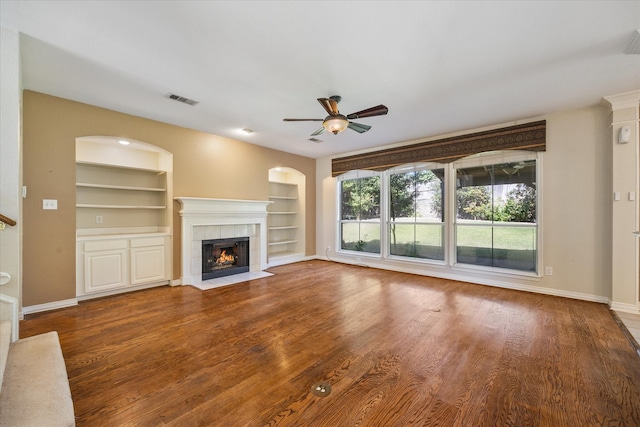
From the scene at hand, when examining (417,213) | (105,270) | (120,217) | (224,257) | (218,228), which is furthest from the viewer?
(417,213)

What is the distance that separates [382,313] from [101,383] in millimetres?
2757

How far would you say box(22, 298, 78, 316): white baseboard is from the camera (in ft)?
10.6

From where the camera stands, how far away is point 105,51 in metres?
2.50

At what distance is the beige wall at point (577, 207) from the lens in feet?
12.1

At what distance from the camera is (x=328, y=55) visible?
2539 millimetres

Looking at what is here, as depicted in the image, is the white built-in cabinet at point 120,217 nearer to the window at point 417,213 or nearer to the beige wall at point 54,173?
the beige wall at point 54,173

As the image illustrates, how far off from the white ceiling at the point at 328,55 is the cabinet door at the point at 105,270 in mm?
2141

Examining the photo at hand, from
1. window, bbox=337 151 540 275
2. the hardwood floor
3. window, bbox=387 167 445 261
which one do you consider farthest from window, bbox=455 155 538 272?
the hardwood floor

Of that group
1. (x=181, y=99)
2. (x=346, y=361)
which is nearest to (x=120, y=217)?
(x=181, y=99)

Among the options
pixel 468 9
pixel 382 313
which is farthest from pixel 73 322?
pixel 468 9

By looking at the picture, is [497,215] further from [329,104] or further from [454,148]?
[329,104]

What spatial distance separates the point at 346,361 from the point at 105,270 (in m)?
3.75

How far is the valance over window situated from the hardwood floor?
242 cm

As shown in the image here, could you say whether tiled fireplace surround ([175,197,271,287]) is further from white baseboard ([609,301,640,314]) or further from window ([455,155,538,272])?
white baseboard ([609,301,640,314])
